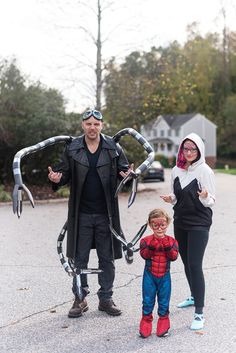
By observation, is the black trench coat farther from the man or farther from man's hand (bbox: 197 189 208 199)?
man's hand (bbox: 197 189 208 199)

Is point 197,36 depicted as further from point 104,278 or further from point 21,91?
point 104,278

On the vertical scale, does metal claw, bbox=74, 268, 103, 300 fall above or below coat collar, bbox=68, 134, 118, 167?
below

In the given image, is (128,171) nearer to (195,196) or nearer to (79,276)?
(195,196)

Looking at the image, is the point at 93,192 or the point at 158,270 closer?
the point at 158,270

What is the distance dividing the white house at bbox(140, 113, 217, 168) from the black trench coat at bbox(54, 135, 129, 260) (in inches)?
2144

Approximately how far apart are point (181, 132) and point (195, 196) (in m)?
60.9

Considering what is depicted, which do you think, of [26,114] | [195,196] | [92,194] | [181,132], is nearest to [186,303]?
[195,196]

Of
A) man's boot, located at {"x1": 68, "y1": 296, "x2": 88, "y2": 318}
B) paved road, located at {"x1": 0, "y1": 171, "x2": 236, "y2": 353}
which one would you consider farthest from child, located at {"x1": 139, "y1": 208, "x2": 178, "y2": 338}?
man's boot, located at {"x1": 68, "y1": 296, "x2": 88, "y2": 318}

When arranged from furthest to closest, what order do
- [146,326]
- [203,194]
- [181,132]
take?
[181,132]
[203,194]
[146,326]

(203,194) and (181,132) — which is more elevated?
(181,132)

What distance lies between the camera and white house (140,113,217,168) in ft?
205

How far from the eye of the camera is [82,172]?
195 inches

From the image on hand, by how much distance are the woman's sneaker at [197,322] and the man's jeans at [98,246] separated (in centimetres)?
92

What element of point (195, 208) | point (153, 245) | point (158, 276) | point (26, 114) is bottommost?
point (158, 276)
